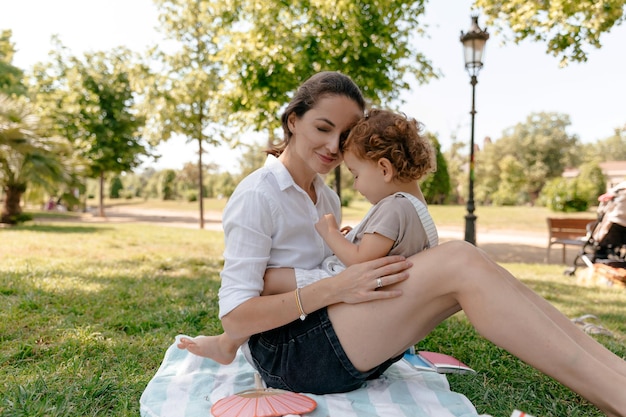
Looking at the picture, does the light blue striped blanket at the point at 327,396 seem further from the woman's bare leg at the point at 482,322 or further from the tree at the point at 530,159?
the tree at the point at 530,159

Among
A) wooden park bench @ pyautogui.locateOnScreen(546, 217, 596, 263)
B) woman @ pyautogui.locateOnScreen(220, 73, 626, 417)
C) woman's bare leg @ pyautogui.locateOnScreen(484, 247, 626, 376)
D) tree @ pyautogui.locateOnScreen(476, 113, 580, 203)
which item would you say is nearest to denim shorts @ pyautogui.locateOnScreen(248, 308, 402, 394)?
woman @ pyautogui.locateOnScreen(220, 73, 626, 417)

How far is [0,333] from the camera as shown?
3211 millimetres

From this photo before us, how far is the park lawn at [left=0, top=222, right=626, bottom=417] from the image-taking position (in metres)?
2.38

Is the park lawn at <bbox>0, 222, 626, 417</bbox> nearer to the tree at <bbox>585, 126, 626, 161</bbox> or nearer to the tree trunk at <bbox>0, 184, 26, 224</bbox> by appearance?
the tree trunk at <bbox>0, 184, 26, 224</bbox>

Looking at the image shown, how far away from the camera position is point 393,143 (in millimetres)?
2236

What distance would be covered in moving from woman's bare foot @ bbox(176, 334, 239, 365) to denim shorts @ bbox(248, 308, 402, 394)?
0.25 m

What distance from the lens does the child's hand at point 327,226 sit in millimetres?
2199

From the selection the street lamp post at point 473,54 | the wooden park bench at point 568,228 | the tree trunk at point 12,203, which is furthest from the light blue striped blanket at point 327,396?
the tree trunk at point 12,203

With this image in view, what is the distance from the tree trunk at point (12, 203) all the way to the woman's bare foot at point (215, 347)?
1068 cm

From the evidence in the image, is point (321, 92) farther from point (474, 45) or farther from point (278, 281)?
point (474, 45)

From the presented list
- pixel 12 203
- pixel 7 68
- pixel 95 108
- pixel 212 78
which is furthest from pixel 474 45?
pixel 7 68

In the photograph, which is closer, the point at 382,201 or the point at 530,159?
the point at 382,201

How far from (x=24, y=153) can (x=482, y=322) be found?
11342 millimetres

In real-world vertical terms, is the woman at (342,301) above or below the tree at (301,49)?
below
